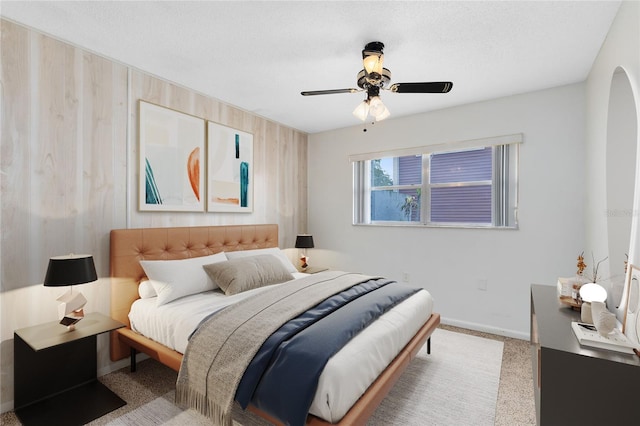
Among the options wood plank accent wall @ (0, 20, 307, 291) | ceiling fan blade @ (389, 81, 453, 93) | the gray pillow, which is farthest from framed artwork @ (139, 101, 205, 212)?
ceiling fan blade @ (389, 81, 453, 93)

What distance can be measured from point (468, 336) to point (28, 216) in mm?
4054

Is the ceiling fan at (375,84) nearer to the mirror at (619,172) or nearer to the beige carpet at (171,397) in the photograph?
the mirror at (619,172)

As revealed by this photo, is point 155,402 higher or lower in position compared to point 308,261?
lower

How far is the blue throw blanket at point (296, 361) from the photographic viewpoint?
1.41m

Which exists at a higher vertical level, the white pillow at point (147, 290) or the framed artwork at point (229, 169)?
the framed artwork at point (229, 169)

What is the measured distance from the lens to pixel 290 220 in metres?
4.48

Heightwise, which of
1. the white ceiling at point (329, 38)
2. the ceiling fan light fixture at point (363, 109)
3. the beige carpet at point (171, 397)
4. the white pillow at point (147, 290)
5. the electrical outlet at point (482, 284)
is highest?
the white ceiling at point (329, 38)

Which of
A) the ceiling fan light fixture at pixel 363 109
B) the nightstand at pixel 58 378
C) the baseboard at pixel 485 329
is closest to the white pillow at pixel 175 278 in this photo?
the nightstand at pixel 58 378

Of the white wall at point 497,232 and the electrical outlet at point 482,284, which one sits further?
the electrical outlet at point 482,284

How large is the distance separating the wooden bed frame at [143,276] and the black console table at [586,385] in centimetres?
79

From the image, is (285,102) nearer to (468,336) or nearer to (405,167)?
(405,167)

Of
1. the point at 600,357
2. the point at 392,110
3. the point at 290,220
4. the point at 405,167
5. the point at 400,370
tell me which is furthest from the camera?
the point at 290,220

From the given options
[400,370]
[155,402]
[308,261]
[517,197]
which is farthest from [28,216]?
[517,197]

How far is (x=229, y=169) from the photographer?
353 centimetres
